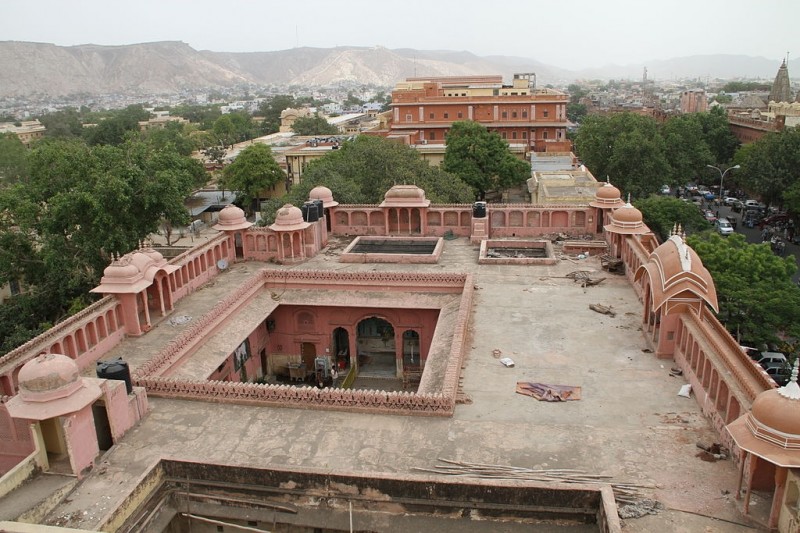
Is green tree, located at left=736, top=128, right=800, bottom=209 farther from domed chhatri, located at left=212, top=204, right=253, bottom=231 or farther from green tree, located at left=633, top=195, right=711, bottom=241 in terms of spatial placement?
domed chhatri, located at left=212, top=204, right=253, bottom=231

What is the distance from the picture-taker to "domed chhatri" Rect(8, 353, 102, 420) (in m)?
14.0

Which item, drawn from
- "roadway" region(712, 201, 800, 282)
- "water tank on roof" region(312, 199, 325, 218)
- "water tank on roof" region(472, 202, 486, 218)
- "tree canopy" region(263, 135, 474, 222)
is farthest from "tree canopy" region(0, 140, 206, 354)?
"roadway" region(712, 201, 800, 282)

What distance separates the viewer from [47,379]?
14055 mm

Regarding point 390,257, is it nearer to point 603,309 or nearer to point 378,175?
point 603,309

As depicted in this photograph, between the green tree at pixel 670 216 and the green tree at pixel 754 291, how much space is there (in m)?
11.8

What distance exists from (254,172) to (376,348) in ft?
113

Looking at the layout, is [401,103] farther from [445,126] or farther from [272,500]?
[272,500]

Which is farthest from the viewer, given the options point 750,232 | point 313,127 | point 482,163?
point 313,127

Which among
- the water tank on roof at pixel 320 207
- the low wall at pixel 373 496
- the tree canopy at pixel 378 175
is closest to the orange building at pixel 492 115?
the tree canopy at pixel 378 175

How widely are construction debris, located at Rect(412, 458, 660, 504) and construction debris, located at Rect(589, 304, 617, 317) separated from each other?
981cm

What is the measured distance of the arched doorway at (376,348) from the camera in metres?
28.1

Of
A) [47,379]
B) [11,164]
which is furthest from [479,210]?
[11,164]

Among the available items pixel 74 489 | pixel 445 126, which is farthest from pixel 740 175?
pixel 74 489

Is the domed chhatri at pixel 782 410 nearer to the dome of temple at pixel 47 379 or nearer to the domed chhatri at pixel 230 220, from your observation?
the dome of temple at pixel 47 379
